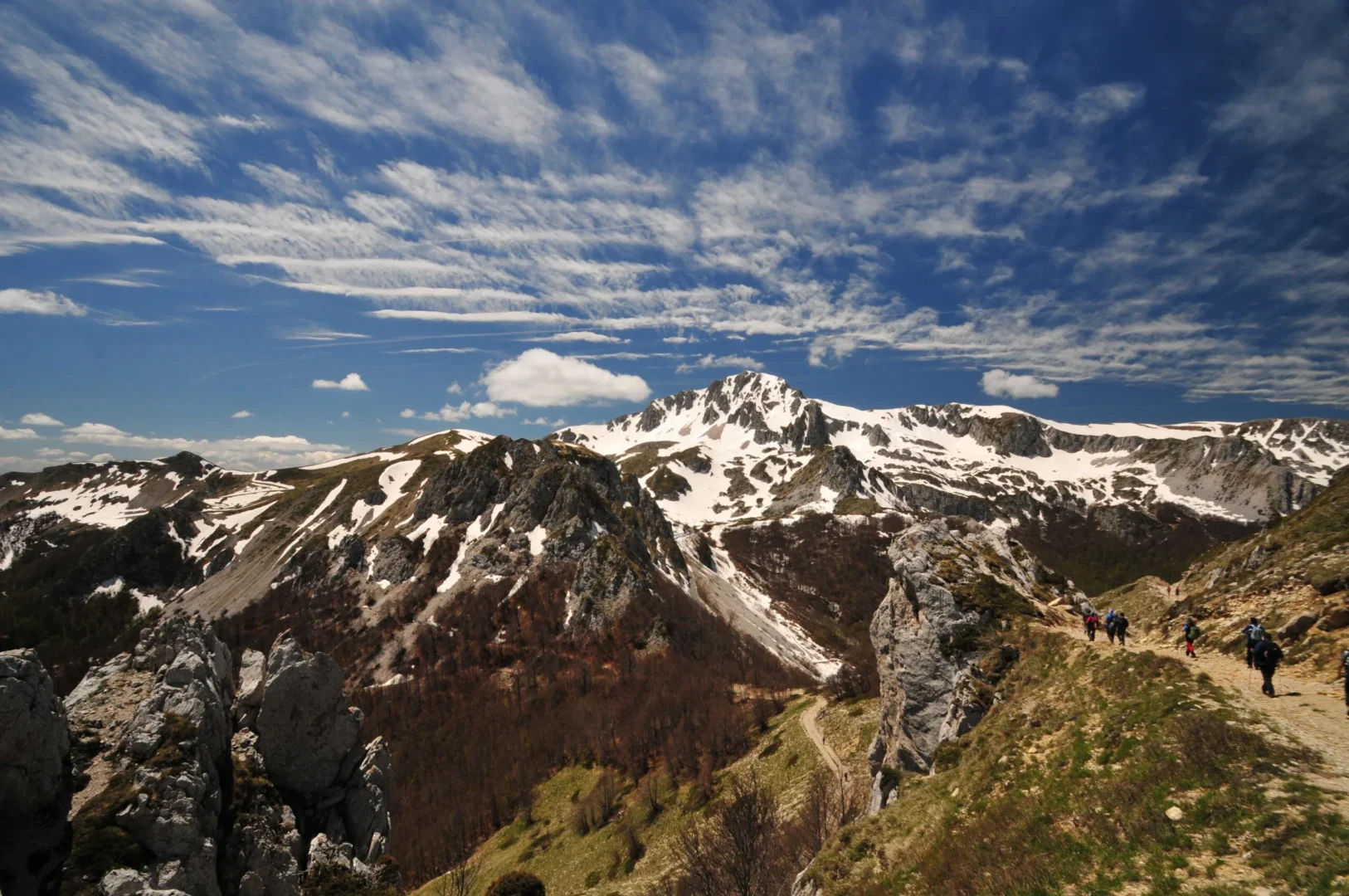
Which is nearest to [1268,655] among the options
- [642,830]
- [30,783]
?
[30,783]

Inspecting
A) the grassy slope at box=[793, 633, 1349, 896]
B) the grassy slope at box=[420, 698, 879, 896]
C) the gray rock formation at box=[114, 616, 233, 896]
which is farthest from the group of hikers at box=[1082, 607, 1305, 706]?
the gray rock formation at box=[114, 616, 233, 896]

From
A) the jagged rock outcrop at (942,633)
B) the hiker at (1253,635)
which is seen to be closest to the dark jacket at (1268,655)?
the hiker at (1253,635)

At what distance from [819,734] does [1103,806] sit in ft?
111

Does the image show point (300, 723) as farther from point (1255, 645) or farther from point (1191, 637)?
point (1191, 637)

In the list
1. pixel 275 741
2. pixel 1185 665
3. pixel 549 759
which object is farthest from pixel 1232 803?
pixel 549 759

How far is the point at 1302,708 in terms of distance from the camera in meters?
16.8

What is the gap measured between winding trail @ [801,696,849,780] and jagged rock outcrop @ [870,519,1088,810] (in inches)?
215

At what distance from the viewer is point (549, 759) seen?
77.1m

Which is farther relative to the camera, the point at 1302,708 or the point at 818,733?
the point at 818,733

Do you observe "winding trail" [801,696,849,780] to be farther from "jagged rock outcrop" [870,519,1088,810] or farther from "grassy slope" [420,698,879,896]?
"jagged rock outcrop" [870,519,1088,810]

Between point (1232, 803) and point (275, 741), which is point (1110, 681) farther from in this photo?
point (275, 741)

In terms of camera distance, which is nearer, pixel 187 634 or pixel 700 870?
pixel 187 634

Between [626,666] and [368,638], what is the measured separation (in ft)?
202

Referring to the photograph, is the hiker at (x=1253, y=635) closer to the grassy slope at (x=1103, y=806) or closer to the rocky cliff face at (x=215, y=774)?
the grassy slope at (x=1103, y=806)
